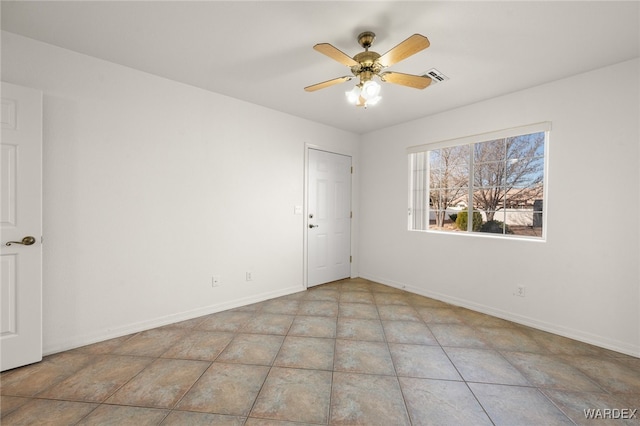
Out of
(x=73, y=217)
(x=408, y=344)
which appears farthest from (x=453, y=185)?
(x=73, y=217)

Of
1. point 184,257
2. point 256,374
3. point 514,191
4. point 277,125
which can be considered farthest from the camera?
point 277,125

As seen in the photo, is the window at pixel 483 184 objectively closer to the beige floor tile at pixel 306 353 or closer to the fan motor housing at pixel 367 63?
the fan motor housing at pixel 367 63

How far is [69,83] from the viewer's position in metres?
2.24

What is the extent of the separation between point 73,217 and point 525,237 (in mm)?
4545

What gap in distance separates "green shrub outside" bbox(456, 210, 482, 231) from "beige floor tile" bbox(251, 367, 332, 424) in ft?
8.74

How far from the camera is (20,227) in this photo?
1.96 meters

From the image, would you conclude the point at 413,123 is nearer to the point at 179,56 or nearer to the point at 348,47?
the point at 348,47

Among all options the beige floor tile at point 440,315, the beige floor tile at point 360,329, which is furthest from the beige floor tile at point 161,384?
the beige floor tile at point 440,315

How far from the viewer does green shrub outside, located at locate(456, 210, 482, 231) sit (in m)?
3.41

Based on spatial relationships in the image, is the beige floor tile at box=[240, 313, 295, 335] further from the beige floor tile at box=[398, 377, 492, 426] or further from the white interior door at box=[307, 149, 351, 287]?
the beige floor tile at box=[398, 377, 492, 426]

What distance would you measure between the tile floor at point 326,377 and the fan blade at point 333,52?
2.27 meters

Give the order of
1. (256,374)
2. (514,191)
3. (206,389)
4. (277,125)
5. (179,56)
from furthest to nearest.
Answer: (277,125) → (514,191) → (179,56) → (256,374) → (206,389)

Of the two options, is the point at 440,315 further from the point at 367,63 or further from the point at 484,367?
the point at 367,63

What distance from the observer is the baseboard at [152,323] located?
2.21 meters
